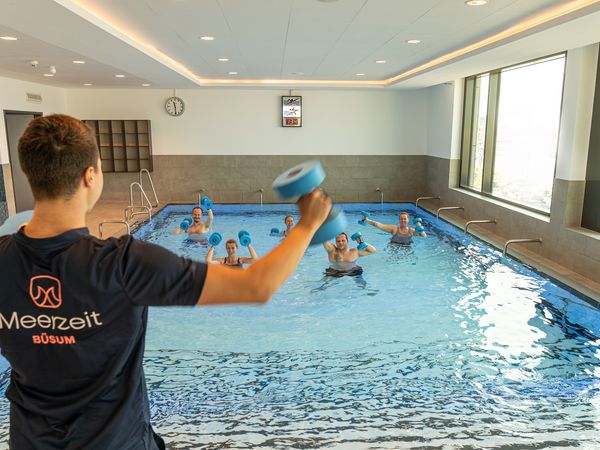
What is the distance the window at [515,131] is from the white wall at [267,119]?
2.19 metres

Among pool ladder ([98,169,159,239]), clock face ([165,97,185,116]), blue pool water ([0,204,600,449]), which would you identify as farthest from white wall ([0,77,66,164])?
blue pool water ([0,204,600,449])

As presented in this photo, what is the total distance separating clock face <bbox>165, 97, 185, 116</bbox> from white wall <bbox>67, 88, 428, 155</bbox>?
0.12 m

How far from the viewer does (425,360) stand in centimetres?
452

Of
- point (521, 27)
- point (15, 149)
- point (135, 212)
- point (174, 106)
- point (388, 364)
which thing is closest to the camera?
point (388, 364)

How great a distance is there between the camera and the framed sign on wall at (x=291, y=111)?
1221 centimetres

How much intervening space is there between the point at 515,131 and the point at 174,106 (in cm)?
791

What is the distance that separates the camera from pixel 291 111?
12.3 m

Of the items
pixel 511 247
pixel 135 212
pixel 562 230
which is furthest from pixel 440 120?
pixel 135 212

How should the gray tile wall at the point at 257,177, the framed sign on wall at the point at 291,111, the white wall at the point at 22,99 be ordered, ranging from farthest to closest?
1. the gray tile wall at the point at 257,177
2. the framed sign on wall at the point at 291,111
3. the white wall at the point at 22,99

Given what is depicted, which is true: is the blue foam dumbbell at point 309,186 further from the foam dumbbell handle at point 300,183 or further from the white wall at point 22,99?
the white wall at point 22,99

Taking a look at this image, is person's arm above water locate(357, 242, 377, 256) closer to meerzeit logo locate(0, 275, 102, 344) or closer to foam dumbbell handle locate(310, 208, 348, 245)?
foam dumbbell handle locate(310, 208, 348, 245)

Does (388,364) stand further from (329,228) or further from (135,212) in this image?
(135,212)

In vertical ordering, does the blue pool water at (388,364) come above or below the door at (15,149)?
below

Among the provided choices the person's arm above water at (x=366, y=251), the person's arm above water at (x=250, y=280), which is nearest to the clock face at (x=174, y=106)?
the person's arm above water at (x=366, y=251)
